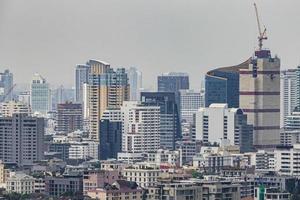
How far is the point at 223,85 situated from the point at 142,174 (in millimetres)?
17217

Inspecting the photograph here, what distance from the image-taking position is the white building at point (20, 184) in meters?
31.9

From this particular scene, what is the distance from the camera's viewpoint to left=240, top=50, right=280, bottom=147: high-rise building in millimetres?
45812

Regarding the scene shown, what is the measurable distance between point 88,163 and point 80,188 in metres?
7.00

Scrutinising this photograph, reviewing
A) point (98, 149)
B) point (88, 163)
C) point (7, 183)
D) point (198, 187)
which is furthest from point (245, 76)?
point (198, 187)

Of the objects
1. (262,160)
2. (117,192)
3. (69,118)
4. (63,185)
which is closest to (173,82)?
(69,118)

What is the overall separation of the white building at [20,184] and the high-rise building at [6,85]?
19500mm

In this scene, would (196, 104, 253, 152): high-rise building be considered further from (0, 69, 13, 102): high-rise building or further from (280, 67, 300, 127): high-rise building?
(0, 69, 13, 102): high-rise building

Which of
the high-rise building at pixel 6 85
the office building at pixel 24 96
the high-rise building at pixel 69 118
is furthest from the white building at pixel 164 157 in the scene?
the office building at pixel 24 96

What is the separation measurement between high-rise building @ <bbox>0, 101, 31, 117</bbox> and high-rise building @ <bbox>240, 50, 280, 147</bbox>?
4145 mm

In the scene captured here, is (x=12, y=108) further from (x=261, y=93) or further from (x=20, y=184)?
(x=20, y=184)

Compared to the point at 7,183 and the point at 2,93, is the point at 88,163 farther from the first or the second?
the point at 2,93

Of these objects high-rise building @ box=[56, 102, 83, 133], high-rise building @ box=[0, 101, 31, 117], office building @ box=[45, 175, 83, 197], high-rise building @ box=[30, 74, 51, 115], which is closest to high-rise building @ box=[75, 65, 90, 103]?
high-rise building @ box=[30, 74, 51, 115]

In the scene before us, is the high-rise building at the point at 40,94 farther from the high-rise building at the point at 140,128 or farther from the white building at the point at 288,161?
the white building at the point at 288,161

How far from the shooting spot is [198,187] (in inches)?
1160
